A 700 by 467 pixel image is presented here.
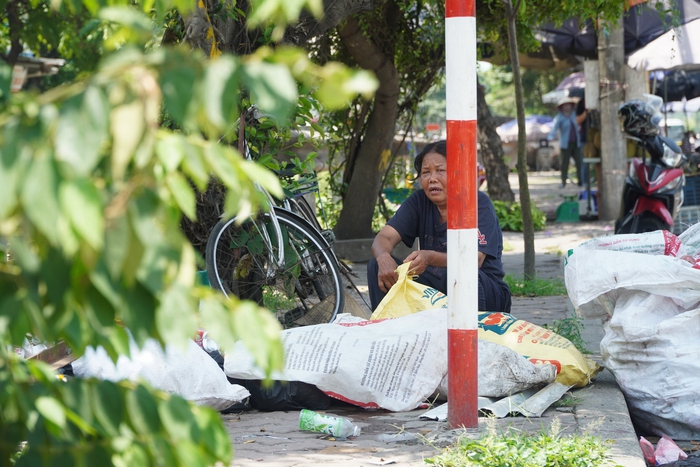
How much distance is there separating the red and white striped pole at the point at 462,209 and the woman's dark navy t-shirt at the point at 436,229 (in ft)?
4.07

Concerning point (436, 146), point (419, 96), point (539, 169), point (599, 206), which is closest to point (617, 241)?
point (436, 146)

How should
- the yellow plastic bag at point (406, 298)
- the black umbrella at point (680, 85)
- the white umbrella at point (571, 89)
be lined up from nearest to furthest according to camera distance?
A: the yellow plastic bag at point (406, 298), the black umbrella at point (680, 85), the white umbrella at point (571, 89)

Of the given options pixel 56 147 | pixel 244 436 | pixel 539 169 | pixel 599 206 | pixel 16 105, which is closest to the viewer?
pixel 56 147

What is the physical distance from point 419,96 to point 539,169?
19841 mm

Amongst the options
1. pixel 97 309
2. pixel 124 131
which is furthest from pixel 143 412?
pixel 124 131

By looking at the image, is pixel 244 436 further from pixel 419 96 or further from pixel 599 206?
pixel 599 206

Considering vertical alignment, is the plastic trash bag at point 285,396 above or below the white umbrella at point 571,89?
below

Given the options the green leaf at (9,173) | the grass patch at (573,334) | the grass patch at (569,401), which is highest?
the green leaf at (9,173)

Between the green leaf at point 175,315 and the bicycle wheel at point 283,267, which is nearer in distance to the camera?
the green leaf at point 175,315

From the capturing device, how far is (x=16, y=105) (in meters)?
1.06

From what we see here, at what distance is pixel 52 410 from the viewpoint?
114 cm

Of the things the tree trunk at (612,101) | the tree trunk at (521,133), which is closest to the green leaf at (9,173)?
the tree trunk at (521,133)

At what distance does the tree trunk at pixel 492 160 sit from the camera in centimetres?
Result: 1284

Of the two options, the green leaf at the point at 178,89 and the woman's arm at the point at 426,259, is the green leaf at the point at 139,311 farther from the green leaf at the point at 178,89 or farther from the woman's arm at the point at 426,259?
the woman's arm at the point at 426,259
